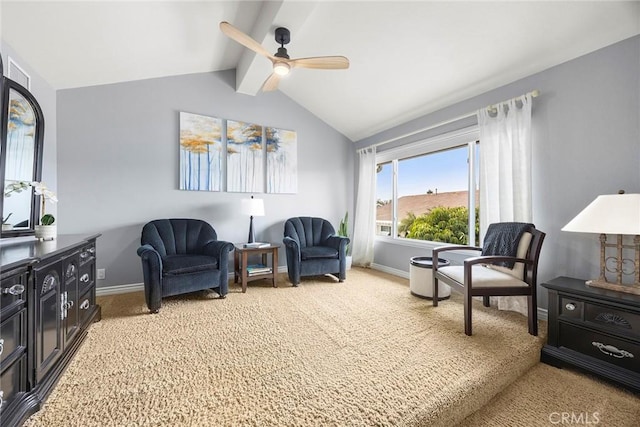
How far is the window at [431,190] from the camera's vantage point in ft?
10.6

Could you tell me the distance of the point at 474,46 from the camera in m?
2.51

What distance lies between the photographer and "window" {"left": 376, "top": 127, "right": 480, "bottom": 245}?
10.6ft

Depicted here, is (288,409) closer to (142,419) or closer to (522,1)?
(142,419)

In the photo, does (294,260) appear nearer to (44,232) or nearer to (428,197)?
(428,197)

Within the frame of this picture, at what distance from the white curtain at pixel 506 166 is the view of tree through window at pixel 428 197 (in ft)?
1.09

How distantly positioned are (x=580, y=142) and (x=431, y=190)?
169 centimetres

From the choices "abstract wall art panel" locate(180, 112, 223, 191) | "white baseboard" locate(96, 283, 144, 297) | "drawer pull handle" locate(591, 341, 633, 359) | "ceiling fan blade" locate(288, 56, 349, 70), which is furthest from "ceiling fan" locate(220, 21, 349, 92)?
"white baseboard" locate(96, 283, 144, 297)

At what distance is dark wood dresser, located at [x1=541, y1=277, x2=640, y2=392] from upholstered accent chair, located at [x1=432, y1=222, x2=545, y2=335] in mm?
168

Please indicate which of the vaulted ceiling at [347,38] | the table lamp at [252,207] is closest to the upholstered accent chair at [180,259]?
the table lamp at [252,207]

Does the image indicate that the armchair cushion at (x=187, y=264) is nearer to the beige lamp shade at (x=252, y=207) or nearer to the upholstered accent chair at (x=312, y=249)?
the beige lamp shade at (x=252, y=207)

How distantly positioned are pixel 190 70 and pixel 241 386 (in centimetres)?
382

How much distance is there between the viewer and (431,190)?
3818 millimetres

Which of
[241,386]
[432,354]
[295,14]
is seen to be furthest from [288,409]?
[295,14]

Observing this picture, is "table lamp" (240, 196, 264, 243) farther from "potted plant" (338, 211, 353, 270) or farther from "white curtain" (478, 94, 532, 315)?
"white curtain" (478, 94, 532, 315)
